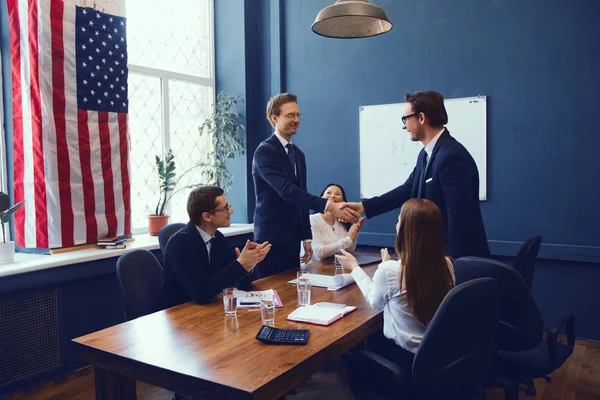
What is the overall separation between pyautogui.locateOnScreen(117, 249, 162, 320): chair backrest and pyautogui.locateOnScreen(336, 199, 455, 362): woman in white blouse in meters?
1.13

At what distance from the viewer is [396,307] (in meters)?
1.93

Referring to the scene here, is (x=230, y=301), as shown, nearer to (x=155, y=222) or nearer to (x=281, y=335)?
(x=281, y=335)

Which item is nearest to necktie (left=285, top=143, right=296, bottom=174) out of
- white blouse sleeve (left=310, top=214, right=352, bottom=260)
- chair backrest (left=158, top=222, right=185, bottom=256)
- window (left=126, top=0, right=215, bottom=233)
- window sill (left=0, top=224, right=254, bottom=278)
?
white blouse sleeve (left=310, top=214, right=352, bottom=260)

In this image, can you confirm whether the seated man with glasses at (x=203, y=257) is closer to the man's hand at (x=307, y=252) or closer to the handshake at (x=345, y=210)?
the man's hand at (x=307, y=252)

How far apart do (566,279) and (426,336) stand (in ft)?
9.44

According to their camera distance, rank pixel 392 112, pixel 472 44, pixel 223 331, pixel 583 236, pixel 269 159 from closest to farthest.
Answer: pixel 223 331 < pixel 269 159 < pixel 583 236 < pixel 472 44 < pixel 392 112

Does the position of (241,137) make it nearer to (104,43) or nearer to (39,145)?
(104,43)

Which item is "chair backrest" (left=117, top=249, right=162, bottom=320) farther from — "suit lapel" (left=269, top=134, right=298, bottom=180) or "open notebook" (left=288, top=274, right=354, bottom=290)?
"suit lapel" (left=269, top=134, right=298, bottom=180)

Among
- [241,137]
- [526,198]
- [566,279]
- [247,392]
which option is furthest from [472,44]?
[247,392]

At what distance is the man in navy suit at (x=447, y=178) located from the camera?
2451 mm

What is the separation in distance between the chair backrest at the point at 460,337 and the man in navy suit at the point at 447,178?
722 millimetres

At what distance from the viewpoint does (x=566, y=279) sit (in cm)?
395

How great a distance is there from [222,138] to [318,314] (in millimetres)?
3296

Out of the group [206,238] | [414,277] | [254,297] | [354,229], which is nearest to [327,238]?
[354,229]
